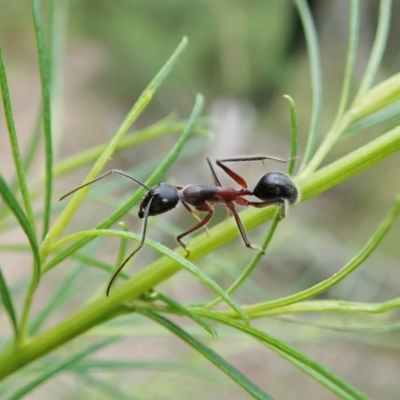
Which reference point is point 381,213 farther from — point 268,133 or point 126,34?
point 126,34

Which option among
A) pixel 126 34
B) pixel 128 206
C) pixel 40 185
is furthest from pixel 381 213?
pixel 128 206

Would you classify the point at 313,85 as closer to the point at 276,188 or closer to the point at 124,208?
the point at 276,188

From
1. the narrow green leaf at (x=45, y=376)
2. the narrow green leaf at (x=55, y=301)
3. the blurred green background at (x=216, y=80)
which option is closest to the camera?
the narrow green leaf at (x=45, y=376)

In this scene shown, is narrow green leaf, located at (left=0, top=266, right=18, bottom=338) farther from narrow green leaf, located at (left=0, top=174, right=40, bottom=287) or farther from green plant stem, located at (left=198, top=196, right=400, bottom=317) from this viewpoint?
green plant stem, located at (left=198, top=196, right=400, bottom=317)

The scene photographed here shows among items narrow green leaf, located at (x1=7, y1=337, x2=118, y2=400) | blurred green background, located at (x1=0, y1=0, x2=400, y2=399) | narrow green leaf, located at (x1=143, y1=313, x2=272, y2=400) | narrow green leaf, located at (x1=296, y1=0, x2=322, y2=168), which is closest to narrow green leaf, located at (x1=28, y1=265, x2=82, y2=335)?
narrow green leaf, located at (x1=7, y1=337, x2=118, y2=400)

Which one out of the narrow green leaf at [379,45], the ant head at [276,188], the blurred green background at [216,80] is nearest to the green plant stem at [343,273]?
the ant head at [276,188]

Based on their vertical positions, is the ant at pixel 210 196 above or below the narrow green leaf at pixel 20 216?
above

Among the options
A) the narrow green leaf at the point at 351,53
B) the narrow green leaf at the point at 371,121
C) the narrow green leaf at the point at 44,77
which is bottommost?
the narrow green leaf at the point at 44,77

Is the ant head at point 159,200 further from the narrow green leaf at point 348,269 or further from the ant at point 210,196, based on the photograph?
the narrow green leaf at point 348,269
